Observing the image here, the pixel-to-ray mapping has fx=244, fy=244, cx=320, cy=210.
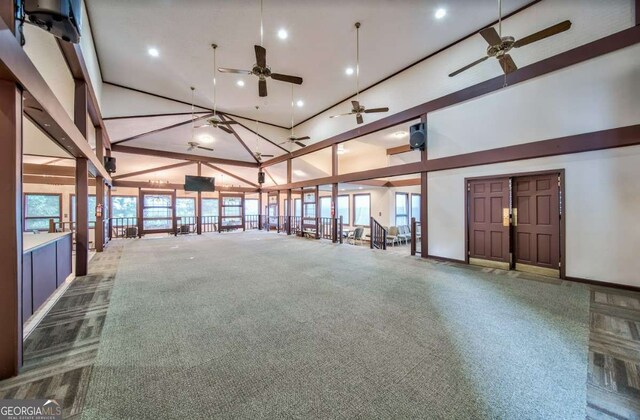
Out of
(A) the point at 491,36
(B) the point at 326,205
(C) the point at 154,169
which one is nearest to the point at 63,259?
(A) the point at 491,36

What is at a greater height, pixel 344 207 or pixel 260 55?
pixel 260 55

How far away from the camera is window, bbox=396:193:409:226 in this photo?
12.0 m

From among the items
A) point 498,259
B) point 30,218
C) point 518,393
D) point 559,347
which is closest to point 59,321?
point 518,393

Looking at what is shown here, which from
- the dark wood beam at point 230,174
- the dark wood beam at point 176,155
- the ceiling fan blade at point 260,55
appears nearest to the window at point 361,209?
the dark wood beam at point 176,155

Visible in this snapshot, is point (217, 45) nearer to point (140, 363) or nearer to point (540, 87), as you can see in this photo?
point (140, 363)

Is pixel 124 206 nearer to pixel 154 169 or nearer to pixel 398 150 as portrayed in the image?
pixel 154 169

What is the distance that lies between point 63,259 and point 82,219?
0.87m

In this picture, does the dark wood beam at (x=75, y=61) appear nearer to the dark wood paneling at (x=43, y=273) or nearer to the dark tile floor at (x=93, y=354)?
the dark wood paneling at (x=43, y=273)

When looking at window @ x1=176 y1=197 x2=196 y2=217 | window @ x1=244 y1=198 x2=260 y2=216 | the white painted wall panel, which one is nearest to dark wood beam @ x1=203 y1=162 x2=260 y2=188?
window @ x1=244 y1=198 x2=260 y2=216

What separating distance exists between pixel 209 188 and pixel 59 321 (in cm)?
1063

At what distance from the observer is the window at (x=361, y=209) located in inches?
502

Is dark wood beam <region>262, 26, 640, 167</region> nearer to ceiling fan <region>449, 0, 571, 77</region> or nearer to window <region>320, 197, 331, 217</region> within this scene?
ceiling fan <region>449, 0, 571, 77</region>

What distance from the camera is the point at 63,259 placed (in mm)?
4051

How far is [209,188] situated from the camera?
12719 millimetres
